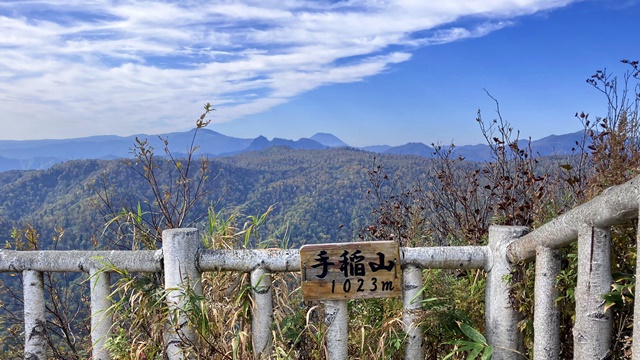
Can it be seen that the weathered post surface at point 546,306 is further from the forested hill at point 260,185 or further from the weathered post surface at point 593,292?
the forested hill at point 260,185

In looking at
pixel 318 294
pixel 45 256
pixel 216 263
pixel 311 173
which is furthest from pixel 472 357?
→ pixel 311 173

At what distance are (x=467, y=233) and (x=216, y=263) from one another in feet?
7.94

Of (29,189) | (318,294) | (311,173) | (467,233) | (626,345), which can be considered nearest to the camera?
(626,345)

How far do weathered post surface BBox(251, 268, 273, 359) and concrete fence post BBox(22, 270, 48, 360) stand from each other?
1.32 m

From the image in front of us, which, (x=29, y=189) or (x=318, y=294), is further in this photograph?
(x=29, y=189)

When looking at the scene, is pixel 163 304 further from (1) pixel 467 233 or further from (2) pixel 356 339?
(1) pixel 467 233

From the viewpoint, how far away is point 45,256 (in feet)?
8.72

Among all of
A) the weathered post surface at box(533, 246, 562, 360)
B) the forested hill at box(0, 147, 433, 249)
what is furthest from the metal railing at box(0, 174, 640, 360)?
the forested hill at box(0, 147, 433, 249)

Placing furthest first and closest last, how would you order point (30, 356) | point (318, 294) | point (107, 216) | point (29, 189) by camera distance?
point (29, 189)
point (107, 216)
point (30, 356)
point (318, 294)

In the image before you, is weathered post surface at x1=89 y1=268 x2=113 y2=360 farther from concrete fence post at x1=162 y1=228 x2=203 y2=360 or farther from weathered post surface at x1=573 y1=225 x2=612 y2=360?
weathered post surface at x1=573 y1=225 x2=612 y2=360

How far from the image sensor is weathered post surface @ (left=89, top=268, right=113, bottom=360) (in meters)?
2.57

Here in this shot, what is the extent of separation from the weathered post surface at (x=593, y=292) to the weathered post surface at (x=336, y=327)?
1.06 meters

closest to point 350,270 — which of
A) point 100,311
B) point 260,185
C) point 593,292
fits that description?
point 593,292

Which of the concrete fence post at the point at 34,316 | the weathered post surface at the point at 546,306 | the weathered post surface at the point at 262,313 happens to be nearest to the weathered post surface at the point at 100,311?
the concrete fence post at the point at 34,316
